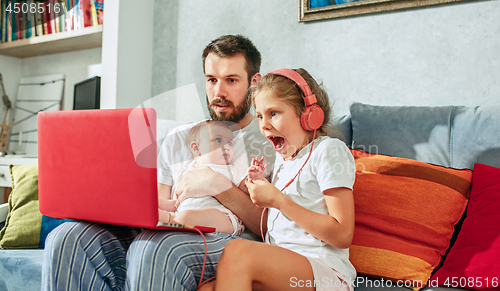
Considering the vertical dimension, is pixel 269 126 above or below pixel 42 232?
above

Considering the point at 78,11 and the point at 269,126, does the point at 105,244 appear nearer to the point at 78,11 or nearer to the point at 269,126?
the point at 269,126

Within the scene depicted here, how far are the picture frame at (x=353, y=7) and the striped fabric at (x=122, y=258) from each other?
1.11 metres

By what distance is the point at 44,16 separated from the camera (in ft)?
6.64

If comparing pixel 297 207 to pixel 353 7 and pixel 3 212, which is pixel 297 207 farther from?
pixel 3 212

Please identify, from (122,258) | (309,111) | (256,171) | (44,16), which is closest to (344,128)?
(309,111)

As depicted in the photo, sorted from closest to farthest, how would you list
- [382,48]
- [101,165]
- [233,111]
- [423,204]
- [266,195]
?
[101,165], [266,195], [423,204], [233,111], [382,48]

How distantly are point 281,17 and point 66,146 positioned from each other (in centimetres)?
122

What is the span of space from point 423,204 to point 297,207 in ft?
1.22

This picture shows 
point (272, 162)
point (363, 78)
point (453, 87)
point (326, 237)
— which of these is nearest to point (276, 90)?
point (272, 162)

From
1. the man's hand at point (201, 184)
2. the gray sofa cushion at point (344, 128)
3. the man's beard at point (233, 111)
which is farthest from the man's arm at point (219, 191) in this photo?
the gray sofa cushion at point (344, 128)

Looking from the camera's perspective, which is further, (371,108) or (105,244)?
(371,108)

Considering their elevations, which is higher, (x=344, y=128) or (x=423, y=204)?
(x=344, y=128)

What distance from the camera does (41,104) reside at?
7.23ft

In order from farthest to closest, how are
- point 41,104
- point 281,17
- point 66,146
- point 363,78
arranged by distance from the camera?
point 41,104, point 281,17, point 363,78, point 66,146
